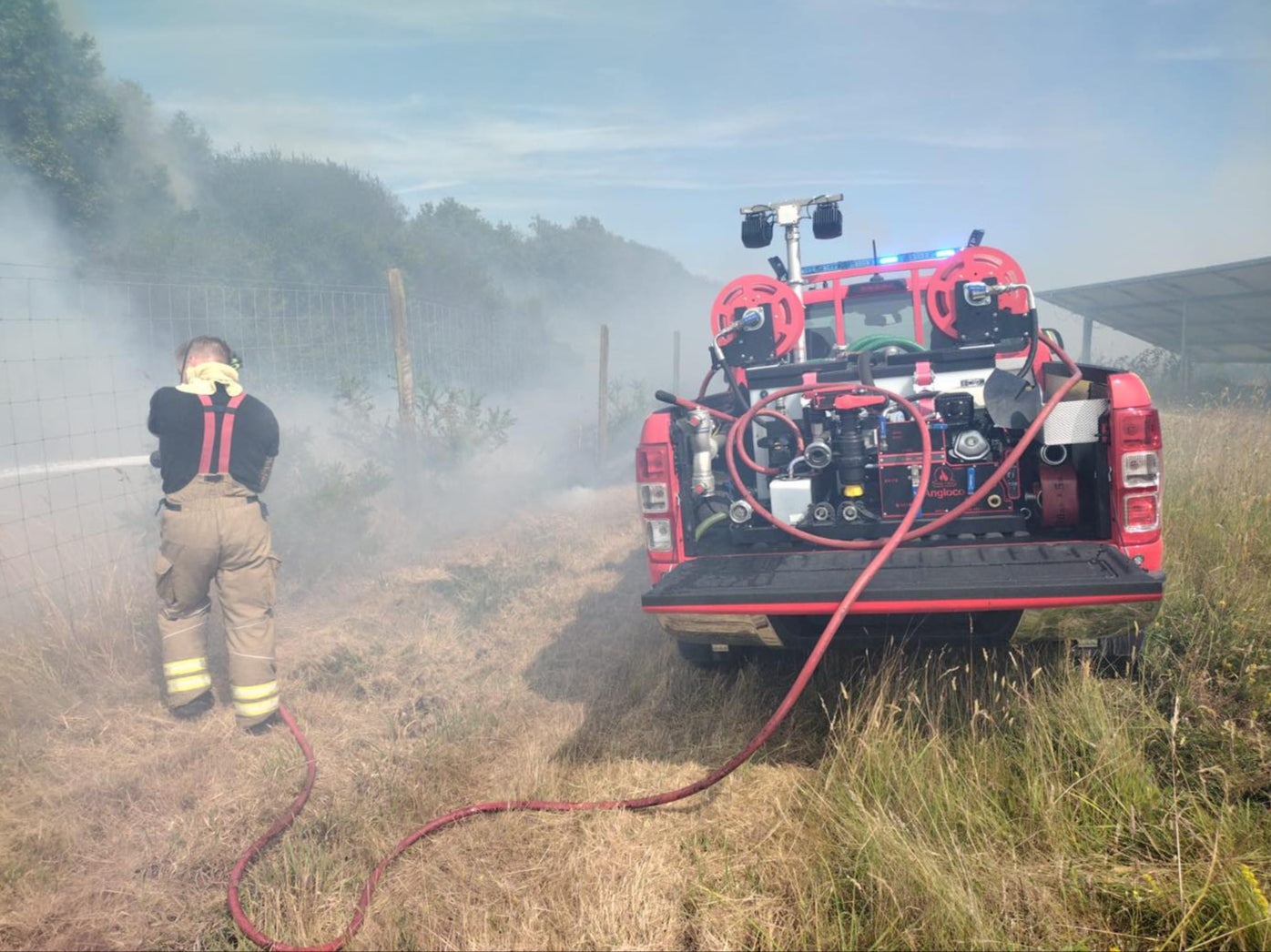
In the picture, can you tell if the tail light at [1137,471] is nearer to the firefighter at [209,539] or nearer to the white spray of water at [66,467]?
the firefighter at [209,539]

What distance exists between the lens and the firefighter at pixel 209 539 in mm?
4305

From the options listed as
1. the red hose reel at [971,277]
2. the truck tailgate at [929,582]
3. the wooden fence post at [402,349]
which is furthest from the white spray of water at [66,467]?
the red hose reel at [971,277]

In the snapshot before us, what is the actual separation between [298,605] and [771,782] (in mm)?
4000

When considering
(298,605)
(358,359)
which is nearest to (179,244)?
(358,359)

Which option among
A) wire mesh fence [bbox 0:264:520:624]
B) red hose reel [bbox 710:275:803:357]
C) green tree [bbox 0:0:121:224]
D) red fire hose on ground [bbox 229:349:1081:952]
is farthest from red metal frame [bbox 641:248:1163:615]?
green tree [bbox 0:0:121:224]

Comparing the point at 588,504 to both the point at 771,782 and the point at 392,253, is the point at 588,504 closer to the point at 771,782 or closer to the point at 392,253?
the point at 771,782

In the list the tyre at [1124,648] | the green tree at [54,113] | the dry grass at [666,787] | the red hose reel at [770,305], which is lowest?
the dry grass at [666,787]

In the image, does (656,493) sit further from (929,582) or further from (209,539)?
(209,539)

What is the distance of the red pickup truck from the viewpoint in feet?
10.0

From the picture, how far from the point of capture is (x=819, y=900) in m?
2.50

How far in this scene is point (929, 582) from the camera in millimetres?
3035

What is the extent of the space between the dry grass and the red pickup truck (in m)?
0.39

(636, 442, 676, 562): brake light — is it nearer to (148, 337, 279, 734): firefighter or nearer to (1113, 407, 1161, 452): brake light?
(1113, 407, 1161, 452): brake light

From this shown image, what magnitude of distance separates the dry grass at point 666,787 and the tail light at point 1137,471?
599 mm
